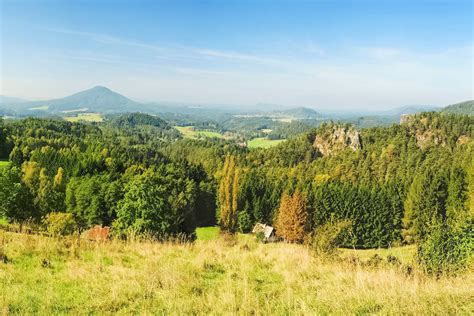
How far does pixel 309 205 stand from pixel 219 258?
56015 mm

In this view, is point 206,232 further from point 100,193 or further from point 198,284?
point 198,284

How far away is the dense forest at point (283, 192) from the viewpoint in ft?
74.3

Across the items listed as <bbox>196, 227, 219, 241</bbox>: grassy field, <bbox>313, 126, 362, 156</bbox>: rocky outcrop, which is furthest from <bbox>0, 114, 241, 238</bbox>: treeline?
<bbox>313, 126, 362, 156</bbox>: rocky outcrop

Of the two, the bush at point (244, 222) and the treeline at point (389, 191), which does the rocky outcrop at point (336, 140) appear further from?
the bush at point (244, 222)

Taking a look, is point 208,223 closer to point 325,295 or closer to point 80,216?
point 80,216

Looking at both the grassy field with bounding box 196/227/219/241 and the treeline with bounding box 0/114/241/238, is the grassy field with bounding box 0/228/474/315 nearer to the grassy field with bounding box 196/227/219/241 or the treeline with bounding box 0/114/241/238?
the treeline with bounding box 0/114/241/238

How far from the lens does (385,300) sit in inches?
223

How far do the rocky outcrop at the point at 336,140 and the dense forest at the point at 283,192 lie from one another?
185 cm

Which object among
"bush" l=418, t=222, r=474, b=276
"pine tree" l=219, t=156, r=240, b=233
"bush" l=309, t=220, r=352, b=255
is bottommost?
"pine tree" l=219, t=156, r=240, b=233

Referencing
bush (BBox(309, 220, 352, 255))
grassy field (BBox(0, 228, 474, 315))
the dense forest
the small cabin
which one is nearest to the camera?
grassy field (BBox(0, 228, 474, 315))

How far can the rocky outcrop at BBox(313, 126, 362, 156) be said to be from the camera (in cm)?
12594

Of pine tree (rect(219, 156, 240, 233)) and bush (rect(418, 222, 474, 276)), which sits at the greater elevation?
bush (rect(418, 222, 474, 276))

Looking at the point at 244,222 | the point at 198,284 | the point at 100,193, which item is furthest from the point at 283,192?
the point at 198,284

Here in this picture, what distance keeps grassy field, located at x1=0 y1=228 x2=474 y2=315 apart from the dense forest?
2.47 metres
